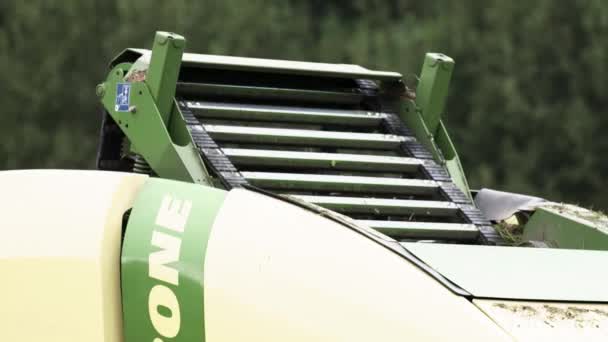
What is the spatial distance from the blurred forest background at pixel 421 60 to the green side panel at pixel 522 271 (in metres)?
18.2

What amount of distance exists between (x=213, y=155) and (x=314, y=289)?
146cm

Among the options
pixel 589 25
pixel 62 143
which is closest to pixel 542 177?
pixel 589 25

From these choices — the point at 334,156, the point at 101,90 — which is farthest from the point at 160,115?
the point at 334,156

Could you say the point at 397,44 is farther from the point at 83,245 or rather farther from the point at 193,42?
the point at 83,245

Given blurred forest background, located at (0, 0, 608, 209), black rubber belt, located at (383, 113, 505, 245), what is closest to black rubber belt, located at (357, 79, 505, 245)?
black rubber belt, located at (383, 113, 505, 245)

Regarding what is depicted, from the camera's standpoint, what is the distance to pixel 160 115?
15.3ft

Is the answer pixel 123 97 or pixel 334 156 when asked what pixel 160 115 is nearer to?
pixel 123 97

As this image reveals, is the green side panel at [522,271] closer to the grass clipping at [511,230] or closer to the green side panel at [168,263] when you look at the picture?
the green side panel at [168,263]

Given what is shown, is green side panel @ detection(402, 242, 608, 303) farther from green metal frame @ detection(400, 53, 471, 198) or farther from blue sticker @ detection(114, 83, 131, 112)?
blue sticker @ detection(114, 83, 131, 112)

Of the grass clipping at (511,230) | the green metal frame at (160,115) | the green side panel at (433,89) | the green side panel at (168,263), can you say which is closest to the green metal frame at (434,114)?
the green side panel at (433,89)

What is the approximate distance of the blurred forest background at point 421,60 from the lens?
2278 cm

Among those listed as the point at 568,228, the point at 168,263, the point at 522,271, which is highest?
the point at 522,271

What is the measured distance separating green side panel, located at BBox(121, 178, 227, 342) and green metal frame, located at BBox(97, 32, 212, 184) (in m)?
1.12

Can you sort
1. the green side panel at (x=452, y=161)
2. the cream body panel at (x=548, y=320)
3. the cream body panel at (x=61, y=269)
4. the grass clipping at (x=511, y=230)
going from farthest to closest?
the green side panel at (x=452, y=161), the grass clipping at (x=511, y=230), the cream body panel at (x=61, y=269), the cream body panel at (x=548, y=320)
